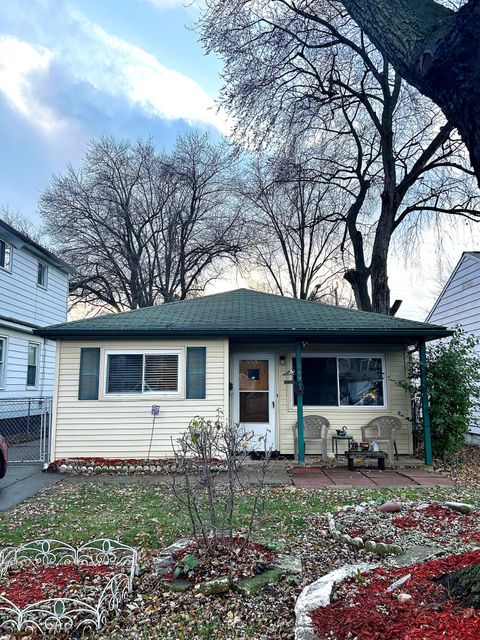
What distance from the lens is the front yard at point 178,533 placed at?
2719 mm

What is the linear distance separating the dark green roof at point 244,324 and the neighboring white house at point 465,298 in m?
3.89

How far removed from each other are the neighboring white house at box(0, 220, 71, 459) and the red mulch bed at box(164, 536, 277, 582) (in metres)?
8.45

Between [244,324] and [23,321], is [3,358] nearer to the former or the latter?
[23,321]

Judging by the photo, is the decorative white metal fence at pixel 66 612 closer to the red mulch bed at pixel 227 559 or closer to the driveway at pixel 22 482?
the red mulch bed at pixel 227 559

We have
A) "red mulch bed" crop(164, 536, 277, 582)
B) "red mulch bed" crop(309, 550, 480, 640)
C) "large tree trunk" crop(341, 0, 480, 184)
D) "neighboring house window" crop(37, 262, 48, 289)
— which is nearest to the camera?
"red mulch bed" crop(309, 550, 480, 640)

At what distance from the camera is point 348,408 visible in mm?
9656

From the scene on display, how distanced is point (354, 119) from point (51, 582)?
15.9 m

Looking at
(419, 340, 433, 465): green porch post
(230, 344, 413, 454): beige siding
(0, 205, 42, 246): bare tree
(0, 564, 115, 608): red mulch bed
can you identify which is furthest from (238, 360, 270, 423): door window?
(0, 205, 42, 246): bare tree

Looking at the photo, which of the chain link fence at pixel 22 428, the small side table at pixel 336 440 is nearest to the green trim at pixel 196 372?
the small side table at pixel 336 440

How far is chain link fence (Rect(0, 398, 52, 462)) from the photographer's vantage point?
34.4 feet

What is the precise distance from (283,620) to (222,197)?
21.4 meters

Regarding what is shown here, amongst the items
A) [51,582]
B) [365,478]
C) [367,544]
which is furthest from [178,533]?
[365,478]

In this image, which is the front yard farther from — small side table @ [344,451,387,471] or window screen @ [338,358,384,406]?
window screen @ [338,358,384,406]

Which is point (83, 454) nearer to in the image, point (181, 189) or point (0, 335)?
point (0, 335)
